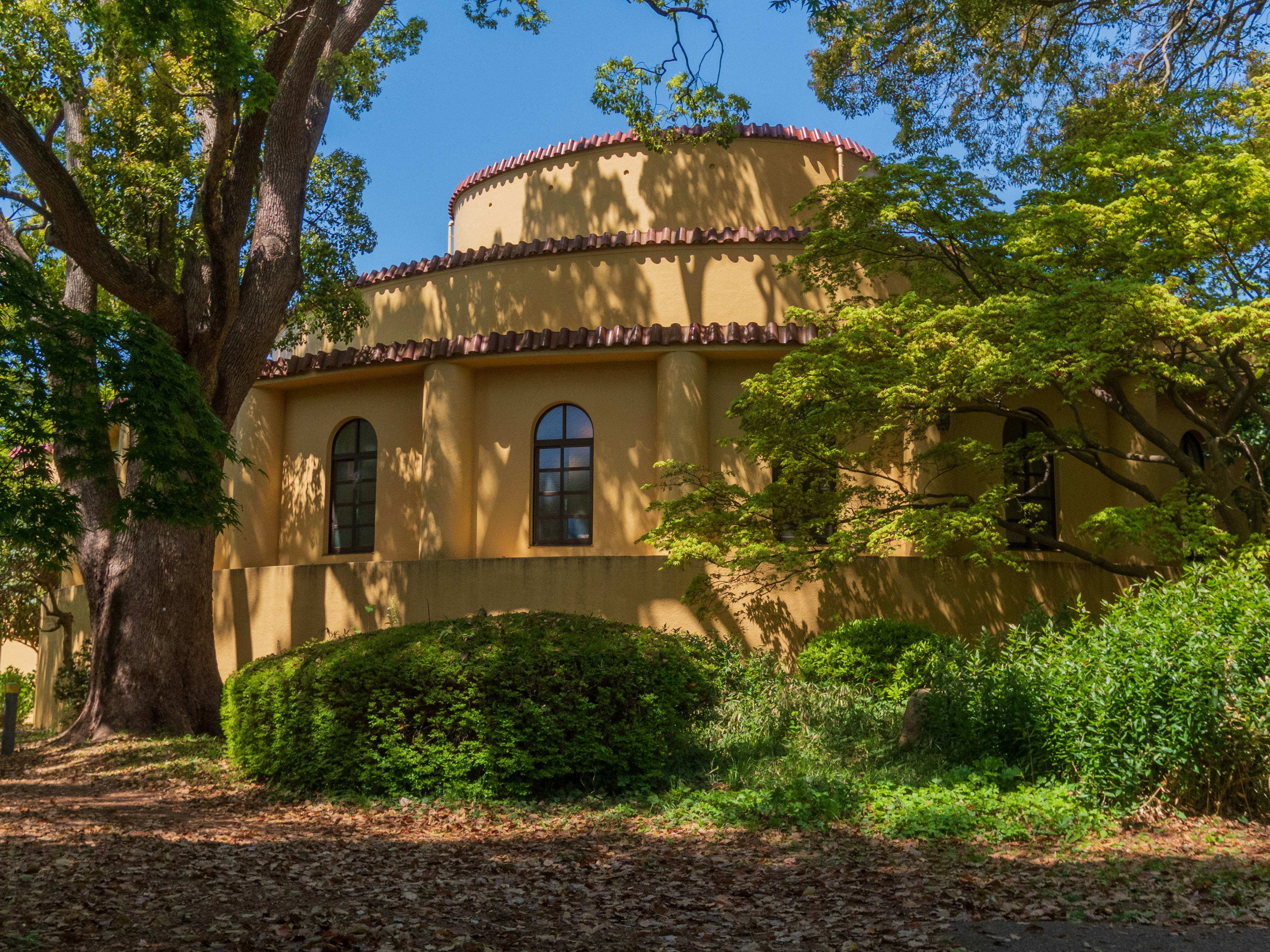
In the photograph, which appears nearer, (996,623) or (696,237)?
(996,623)

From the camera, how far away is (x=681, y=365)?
541 inches

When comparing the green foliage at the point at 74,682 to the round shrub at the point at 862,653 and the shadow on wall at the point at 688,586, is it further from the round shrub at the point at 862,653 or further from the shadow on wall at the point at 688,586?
the round shrub at the point at 862,653

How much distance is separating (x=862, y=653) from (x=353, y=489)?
850 cm

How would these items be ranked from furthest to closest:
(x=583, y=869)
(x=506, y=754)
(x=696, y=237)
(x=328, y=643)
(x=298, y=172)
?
(x=696, y=237)
(x=298, y=172)
(x=328, y=643)
(x=506, y=754)
(x=583, y=869)

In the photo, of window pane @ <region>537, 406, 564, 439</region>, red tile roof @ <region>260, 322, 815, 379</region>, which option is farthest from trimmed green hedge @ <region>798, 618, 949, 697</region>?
window pane @ <region>537, 406, 564, 439</region>

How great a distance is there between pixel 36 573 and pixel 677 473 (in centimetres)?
1413

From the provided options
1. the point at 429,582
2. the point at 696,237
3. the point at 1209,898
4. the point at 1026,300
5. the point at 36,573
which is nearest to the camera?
the point at 1209,898

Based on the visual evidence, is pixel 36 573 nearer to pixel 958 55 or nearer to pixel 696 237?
pixel 696 237

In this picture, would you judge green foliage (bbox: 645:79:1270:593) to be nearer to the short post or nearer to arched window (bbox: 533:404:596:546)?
arched window (bbox: 533:404:596:546)

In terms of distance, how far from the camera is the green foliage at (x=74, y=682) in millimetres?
15188

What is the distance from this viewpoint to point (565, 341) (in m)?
13.9

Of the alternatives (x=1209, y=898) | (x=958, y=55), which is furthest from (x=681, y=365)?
(x=1209, y=898)

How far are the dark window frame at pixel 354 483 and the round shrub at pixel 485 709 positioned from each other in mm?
6821

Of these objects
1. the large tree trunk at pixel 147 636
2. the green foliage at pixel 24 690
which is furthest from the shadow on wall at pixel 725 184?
the green foliage at pixel 24 690
